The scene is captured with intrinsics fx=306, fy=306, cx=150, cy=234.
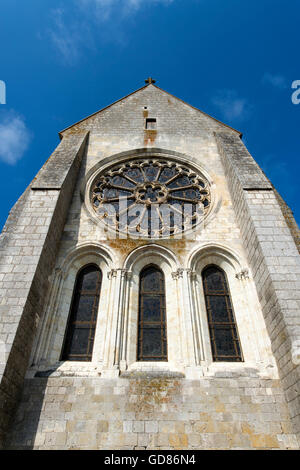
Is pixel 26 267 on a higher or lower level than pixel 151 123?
lower

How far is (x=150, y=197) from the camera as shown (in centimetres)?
899

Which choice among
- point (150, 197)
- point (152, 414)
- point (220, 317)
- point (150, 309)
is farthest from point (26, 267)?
point (150, 197)

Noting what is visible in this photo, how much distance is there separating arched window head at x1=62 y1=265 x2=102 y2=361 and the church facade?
2cm

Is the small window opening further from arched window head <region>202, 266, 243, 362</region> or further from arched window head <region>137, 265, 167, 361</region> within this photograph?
arched window head <region>202, 266, 243, 362</region>

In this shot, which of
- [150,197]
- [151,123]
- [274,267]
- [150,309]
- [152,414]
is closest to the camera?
[152,414]

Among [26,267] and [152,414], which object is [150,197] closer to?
[26,267]

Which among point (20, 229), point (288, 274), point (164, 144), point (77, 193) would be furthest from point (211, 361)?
point (164, 144)

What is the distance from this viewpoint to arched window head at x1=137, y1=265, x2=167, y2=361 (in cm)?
595

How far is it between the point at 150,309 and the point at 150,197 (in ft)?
11.9

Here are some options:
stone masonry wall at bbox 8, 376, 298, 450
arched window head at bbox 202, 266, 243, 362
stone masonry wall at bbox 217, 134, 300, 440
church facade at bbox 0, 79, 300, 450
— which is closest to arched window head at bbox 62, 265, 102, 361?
church facade at bbox 0, 79, 300, 450

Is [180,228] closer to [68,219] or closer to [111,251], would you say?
[111,251]

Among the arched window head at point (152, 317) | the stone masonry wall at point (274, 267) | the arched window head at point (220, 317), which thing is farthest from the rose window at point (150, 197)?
the arched window head at point (220, 317)
